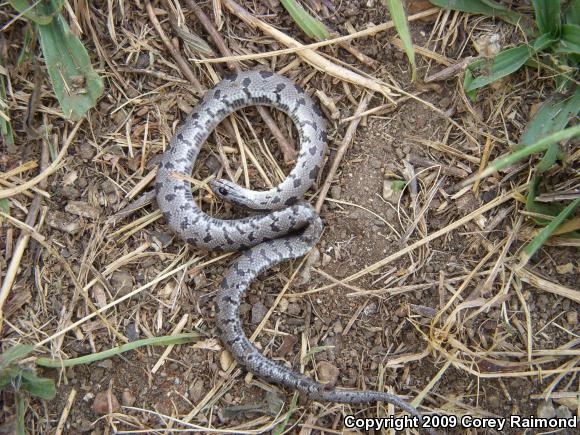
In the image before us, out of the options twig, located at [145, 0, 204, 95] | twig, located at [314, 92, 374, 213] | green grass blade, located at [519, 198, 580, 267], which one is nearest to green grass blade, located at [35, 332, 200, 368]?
twig, located at [314, 92, 374, 213]

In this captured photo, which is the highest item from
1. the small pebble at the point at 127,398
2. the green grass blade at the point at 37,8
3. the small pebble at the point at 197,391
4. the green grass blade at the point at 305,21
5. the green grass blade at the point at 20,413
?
the green grass blade at the point at 37,8

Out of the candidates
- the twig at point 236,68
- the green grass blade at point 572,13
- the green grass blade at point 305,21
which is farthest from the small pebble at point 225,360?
the green grass blade at point 572,13

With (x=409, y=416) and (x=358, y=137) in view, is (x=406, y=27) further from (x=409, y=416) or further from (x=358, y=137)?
(x=409, y=416)

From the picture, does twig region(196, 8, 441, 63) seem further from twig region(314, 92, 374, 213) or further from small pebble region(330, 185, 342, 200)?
small pebble region(330, 185, 342, 200)

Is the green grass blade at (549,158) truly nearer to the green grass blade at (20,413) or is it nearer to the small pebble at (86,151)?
the small pebble at (86,151)

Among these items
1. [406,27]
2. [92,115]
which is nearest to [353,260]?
[406,27]

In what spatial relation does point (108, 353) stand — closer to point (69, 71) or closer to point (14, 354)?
point (14, 354)

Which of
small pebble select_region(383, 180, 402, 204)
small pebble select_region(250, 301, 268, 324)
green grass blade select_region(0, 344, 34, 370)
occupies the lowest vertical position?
small pebble select_region(250, 301, 268, 324)
